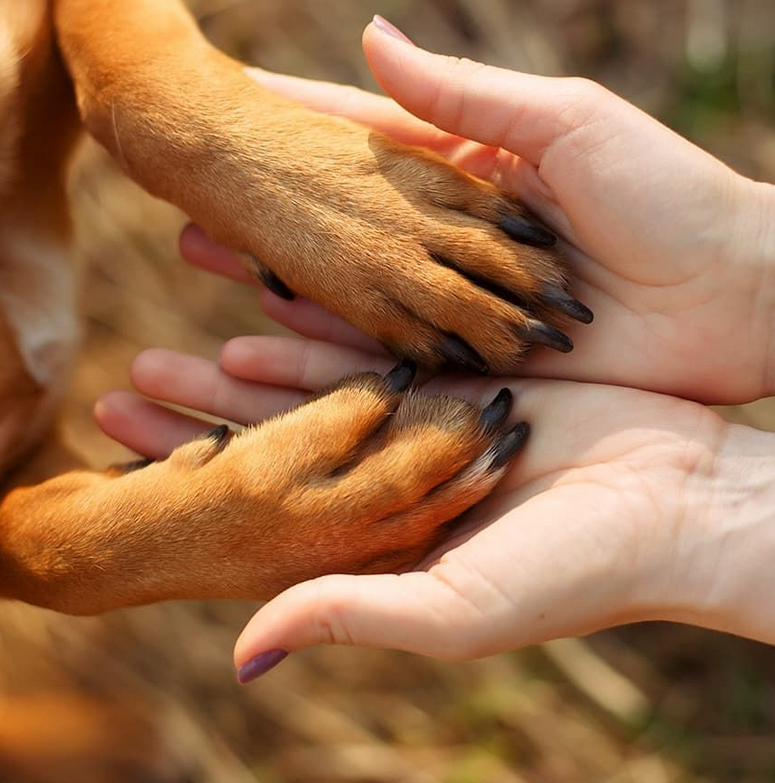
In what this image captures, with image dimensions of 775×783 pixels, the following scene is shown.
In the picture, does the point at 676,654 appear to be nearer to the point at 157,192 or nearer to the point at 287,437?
the point at 287,437

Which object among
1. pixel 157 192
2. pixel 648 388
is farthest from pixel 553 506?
pixel 157 192

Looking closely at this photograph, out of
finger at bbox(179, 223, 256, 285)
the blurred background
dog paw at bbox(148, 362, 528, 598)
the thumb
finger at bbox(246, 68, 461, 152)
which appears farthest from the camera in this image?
the blurred background

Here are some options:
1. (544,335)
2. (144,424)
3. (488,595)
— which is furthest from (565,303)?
(144,424)

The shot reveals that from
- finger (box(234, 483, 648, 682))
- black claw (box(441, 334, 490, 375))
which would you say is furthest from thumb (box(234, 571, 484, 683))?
black claw (box(441, 334, 490, 375))

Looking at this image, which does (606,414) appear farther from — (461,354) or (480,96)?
(480,96)

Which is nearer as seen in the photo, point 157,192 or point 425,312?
point 425,312

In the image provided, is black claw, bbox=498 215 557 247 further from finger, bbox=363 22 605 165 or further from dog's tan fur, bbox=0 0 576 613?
finger, bbox=363 22 605 165
